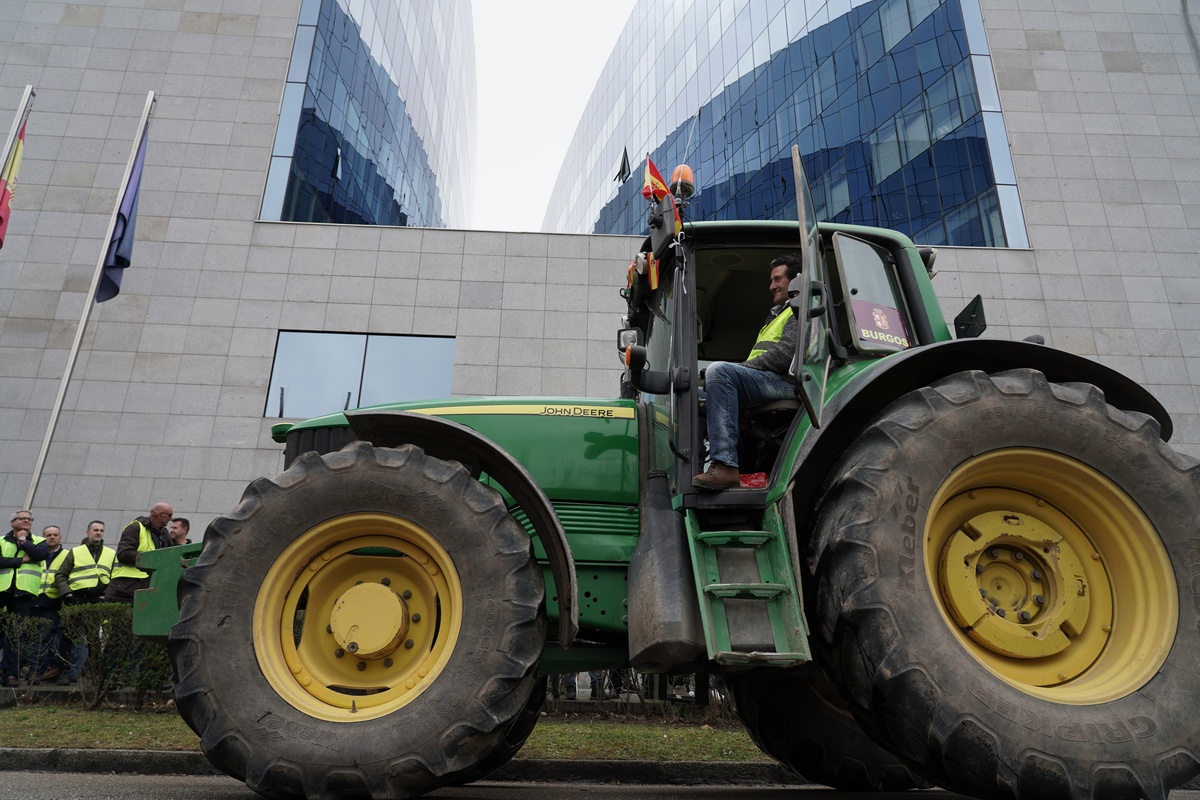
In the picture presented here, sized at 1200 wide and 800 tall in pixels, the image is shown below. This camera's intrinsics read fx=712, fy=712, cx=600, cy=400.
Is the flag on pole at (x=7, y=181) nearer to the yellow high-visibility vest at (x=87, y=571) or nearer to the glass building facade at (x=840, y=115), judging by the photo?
the yellow high-visibility vest at (x=87, y=571)

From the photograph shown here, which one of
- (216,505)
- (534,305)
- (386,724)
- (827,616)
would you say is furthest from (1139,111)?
(216,505)

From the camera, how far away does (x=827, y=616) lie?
290cm

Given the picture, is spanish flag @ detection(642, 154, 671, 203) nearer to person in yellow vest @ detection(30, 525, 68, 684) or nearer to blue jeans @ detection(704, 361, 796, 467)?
blue jeans @ detection(704, 361, 796, 467)

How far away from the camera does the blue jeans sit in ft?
11.0

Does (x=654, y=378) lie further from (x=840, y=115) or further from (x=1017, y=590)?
(x=840, y=115)

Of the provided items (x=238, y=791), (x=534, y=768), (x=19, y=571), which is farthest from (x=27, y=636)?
(x=534, y=768)

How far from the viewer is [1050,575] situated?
9.85 ft

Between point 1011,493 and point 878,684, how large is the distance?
117 cm

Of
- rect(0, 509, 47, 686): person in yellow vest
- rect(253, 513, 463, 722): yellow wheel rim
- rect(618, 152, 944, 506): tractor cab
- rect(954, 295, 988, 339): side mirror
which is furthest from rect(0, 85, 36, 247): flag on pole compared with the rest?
rect(954, 295, 988, 339): side mirror

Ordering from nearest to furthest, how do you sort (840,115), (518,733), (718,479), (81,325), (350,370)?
(718,479) < (518,733) < (81,325) < (350,370) < (840,115)

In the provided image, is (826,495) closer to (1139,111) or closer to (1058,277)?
(1058,277)

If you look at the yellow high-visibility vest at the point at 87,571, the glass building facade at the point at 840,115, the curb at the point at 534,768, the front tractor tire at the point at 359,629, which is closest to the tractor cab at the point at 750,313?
the front tractor tire at the point at 359,629

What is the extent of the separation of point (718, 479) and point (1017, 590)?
1329 millimetres

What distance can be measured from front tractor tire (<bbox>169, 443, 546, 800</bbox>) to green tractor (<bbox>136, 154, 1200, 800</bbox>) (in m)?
0.01
